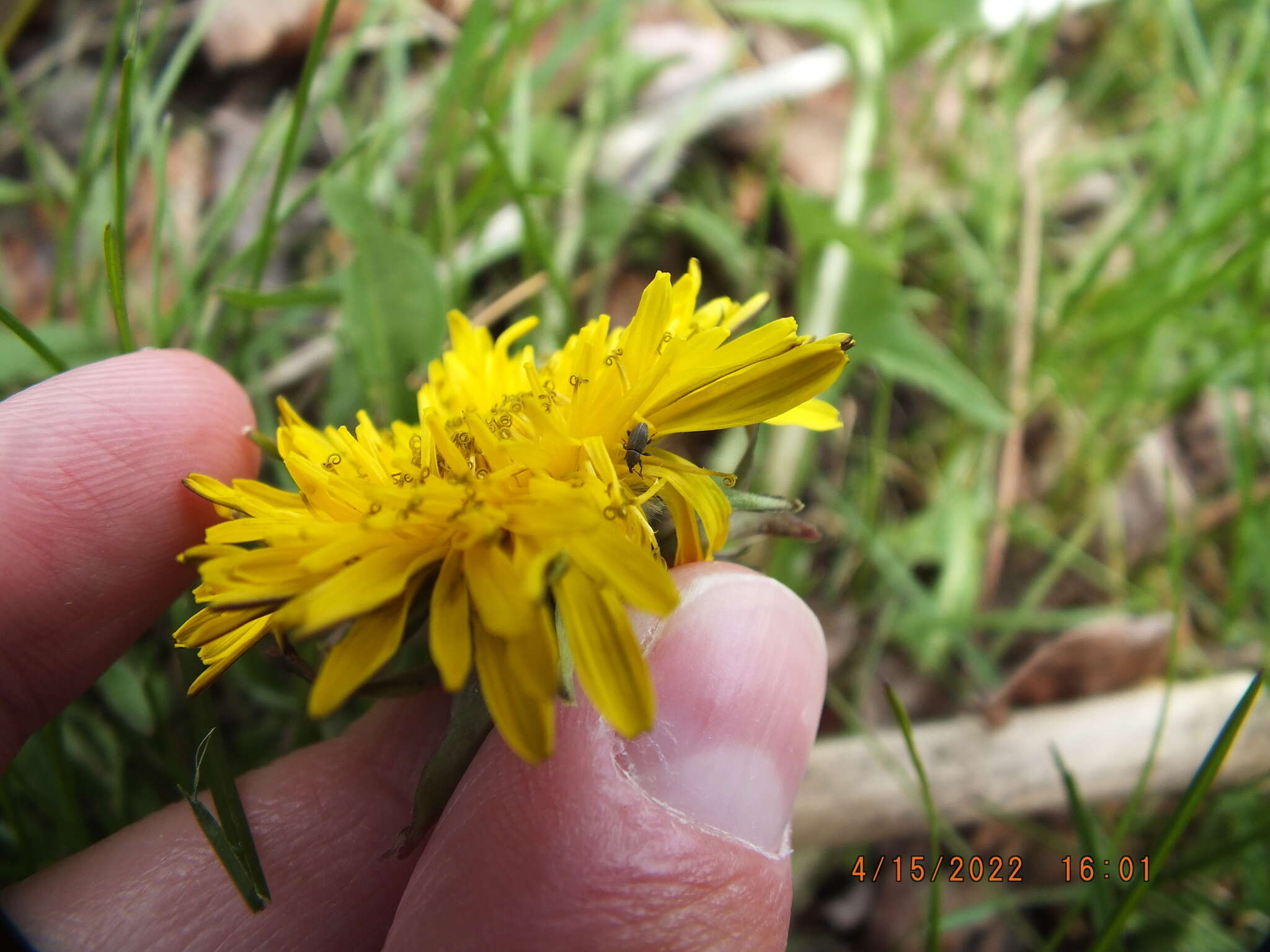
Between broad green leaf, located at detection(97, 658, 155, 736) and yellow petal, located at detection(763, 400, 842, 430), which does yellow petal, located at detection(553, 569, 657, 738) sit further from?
broad green leaf, located at detection(97, 658, 155, 736)

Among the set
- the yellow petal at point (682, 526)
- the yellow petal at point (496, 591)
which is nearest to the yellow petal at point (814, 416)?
the yellow petal at point (682, 526)

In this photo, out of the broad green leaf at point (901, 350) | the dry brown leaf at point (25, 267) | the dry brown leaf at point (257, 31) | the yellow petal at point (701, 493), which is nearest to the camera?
the yellow petal at point (701, 493)

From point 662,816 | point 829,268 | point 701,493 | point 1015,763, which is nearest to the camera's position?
point 701,493

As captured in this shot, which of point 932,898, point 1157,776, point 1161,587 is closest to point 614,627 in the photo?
point 932,898

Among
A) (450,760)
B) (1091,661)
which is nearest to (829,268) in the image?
(1091,661)

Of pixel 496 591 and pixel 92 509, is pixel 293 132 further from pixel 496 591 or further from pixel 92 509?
pixel 496 591
